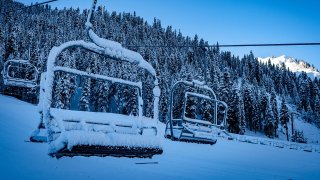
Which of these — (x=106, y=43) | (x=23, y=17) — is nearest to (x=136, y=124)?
(x=106, y=43)

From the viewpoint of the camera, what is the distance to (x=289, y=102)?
15625 centimetres

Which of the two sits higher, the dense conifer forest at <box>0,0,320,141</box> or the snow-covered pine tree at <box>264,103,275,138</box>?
the dense conifer forest at <box>0,0,320,141</box>

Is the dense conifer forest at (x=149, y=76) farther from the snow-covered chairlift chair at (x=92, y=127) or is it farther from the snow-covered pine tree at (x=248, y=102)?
the snow-covered chairlift chair at (x=92, y=127)

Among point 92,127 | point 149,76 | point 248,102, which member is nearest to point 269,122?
point 248,102

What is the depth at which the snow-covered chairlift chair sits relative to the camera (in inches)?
155

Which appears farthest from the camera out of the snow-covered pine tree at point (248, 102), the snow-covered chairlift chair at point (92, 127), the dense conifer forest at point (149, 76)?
the snow-covered pine tree at point (248, 102)

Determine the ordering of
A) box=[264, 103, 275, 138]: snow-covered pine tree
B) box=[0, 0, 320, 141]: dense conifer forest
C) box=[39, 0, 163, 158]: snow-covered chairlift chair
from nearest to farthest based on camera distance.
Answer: box=[39, 0, 163, 158]: snow-covered chairlift chair, box=[0, 0, 320, 141]: dense conifer forest, box=[264, 103, 275, 138]: snow-covered pine tree

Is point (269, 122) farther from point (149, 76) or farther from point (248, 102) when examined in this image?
point (149, 76)

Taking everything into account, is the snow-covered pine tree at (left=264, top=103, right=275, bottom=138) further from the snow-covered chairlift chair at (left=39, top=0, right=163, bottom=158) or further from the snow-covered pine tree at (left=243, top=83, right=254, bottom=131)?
the snow-covered chairlift chair at (left=39, top=0, right=163, bottom=158)

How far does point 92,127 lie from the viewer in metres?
4.63

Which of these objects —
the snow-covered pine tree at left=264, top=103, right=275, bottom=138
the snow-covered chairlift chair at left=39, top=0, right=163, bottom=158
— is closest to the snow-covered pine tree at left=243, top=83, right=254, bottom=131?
the snow-covered pine tree at left=264, top=103, right=275, bottom=138

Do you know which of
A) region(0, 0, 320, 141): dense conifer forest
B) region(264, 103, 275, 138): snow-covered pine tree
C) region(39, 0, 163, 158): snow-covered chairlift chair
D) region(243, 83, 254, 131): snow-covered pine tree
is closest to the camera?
region(39, 0, 163, 158): snow-covered chairlift chair

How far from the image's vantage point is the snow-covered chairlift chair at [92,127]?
393 centimetres

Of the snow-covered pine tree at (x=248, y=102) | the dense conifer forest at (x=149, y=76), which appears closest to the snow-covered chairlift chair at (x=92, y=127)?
the dense conifer forest at (x=149, y=76)
